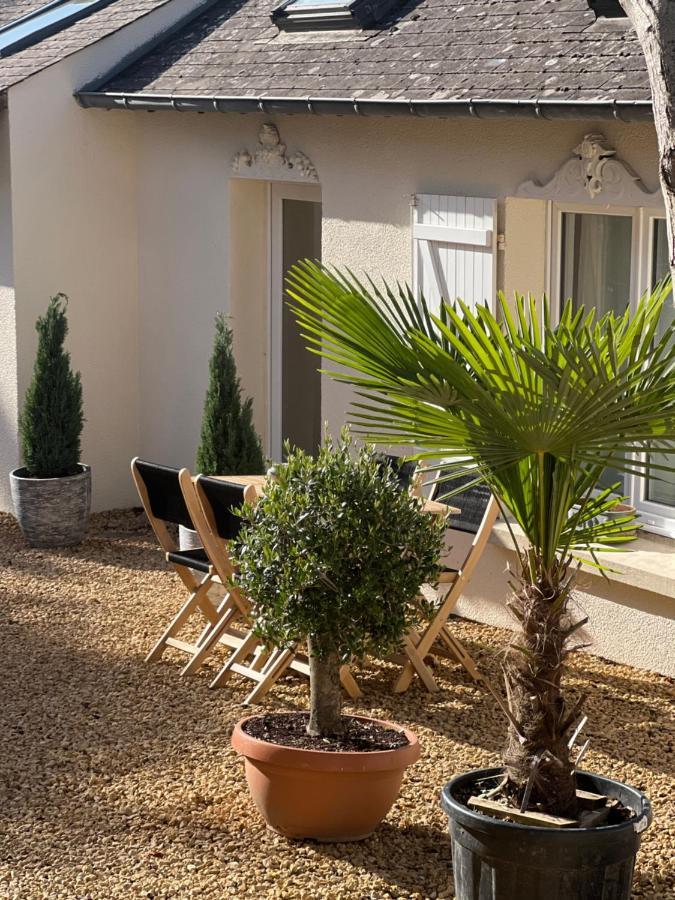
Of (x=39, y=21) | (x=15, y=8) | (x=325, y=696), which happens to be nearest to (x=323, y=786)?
(x=325, y=696)

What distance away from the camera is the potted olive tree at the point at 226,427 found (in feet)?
31.0

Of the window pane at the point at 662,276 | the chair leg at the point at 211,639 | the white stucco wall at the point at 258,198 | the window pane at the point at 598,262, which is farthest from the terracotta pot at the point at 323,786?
the white stucco wall at the point at 258,198

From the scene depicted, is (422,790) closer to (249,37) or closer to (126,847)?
(126,847)

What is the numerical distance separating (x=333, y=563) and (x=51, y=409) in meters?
5.54

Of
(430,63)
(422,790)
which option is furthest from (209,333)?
(422,790)

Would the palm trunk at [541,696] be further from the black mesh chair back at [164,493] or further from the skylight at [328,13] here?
the skylight at [328,13]

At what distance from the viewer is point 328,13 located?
955 centimetres

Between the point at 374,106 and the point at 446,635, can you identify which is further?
the point at 374,106

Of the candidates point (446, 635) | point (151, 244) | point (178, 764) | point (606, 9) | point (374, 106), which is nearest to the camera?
point (178, 764)

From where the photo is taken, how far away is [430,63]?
8273mm

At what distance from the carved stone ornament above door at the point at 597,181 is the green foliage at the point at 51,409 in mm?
4228

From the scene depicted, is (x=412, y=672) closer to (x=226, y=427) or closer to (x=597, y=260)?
(x=597, y=260)

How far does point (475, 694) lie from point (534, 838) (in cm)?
278

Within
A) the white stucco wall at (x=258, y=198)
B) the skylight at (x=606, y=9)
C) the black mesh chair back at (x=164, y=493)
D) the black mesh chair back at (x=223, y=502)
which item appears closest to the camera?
the black mesh chair back at (x=223, y=502)
